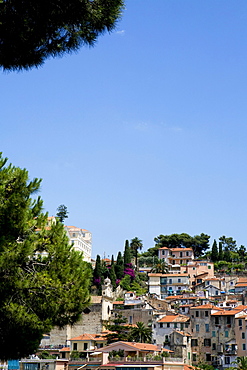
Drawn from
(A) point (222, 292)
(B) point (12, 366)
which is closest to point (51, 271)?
(B) point (12, 366)

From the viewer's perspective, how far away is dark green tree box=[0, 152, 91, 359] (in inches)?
586

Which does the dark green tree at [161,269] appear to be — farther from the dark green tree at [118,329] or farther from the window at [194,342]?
the window at [194,342]

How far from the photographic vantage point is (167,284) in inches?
3337

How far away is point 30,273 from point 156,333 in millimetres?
50300

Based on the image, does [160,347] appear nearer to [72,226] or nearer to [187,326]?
[187,326]

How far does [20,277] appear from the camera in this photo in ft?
49.5

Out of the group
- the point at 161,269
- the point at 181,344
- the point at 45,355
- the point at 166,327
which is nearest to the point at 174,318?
the point at 166,327

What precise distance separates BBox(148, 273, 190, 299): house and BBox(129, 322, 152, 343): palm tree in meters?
20.2

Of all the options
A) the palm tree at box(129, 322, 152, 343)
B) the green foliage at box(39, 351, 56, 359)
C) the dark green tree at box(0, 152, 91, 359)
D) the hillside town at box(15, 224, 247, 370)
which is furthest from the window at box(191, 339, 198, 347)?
the dark green tree at box(0, 152, 91, 359)

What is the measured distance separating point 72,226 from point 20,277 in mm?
94188

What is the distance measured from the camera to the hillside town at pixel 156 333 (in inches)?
2119

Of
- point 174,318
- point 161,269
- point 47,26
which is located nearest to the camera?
point 47,26

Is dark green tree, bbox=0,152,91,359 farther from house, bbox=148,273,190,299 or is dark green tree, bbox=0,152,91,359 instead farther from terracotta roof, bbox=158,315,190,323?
house, bbox=148,273,190,299

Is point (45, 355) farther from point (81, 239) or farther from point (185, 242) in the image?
point (185, 242)
